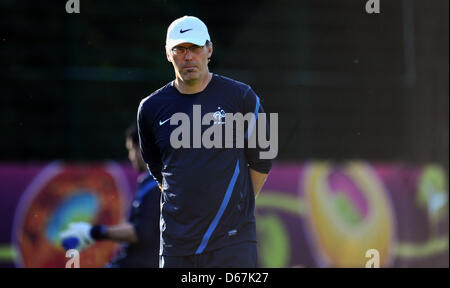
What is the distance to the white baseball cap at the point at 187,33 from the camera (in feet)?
15.4

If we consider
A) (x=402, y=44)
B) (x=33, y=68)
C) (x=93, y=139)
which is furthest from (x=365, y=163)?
(x=33, y=68)

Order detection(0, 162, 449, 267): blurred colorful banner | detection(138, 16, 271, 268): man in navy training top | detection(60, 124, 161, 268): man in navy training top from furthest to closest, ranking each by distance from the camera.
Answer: detection(0, 162, 449, 267): blurred colorful banner
detection(60, 124, 161, 268): man in navy training top
detection(138, 16, 271, 268): man in navy training top

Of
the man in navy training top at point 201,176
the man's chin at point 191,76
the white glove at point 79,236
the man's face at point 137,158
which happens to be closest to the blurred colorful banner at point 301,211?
the white glove at point 79,236

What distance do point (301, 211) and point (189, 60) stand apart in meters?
5.87

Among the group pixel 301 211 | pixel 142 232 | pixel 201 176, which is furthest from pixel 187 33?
pixel 301 211

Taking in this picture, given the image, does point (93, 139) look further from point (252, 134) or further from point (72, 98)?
point (252, 134)

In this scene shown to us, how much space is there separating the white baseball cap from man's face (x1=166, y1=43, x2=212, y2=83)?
0.04m

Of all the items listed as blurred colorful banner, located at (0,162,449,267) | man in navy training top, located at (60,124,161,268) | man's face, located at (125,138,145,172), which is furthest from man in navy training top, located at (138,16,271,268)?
blurred colorful banner, located at (0,162,449,267)

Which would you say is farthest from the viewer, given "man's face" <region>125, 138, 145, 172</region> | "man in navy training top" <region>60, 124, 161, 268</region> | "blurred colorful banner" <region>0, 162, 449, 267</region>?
"blurred colorful banner" <region>0, 162, 449, 267</region>

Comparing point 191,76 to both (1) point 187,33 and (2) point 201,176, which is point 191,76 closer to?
(1) point 187,33

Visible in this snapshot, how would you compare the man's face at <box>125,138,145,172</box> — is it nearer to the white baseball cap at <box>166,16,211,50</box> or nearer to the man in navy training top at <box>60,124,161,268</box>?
the man in navy training top at <box>60,124,161,268</box>

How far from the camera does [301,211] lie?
1034 centimetres

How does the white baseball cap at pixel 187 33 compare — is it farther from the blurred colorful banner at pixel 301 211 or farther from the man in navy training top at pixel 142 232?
the blurred colorful banner at pixel 301 211

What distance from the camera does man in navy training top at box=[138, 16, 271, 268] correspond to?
4.70 m
